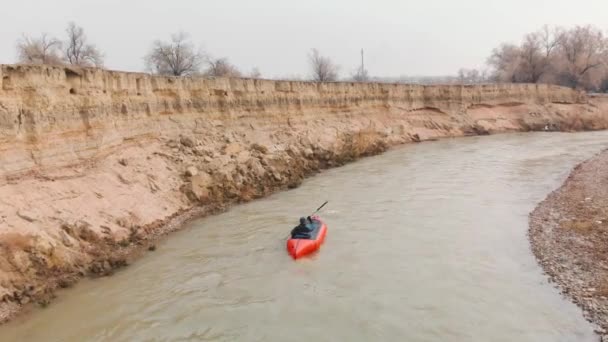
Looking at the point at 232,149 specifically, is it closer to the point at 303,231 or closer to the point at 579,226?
the point at 303,231

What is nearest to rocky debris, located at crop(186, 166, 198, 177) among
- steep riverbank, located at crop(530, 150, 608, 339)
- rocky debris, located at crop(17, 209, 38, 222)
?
rocky debris, located at crop(17, 209, 38, 222)

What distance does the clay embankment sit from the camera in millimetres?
9438

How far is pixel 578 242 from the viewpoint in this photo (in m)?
9.73

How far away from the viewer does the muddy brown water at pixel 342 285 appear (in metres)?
7.15

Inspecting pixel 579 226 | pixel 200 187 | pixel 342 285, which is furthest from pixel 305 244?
pixel 579 226

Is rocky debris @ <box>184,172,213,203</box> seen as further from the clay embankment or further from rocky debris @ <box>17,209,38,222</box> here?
rocky debris @ <box>17,209,38,222</box>

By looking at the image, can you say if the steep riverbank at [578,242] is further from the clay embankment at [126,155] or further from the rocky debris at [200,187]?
the rocky debris at [200,187]

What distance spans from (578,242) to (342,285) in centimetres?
547

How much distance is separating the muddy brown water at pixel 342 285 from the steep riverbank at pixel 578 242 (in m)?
0.27

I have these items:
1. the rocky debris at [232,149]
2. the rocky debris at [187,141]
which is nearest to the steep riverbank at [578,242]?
the rocky debris at [232,149]

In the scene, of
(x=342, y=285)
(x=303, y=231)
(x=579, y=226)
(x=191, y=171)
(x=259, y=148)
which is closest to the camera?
(x=342, y=285)

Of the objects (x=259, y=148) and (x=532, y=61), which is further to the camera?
(x=532, y=61)

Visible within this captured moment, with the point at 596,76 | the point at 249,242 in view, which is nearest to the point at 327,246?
the point at 249,242

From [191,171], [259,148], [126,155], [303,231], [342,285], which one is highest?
[126,155]
